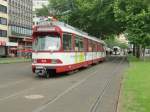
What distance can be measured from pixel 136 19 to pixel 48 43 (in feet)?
78.7

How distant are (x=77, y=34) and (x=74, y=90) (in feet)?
38.4

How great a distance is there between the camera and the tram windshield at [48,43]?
24.1m

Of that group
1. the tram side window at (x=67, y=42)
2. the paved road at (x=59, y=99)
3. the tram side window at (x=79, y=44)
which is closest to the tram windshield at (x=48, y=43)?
the tram side window at (x=67, y=42)

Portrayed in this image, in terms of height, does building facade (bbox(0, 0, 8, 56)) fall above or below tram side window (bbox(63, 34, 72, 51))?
above

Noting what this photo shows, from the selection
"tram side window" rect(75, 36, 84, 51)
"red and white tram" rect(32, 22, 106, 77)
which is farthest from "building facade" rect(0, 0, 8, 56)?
"red and white tram" rect(32, 22, 106, 77)

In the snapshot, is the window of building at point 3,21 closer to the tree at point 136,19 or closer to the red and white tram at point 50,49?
the tree at point 136,19

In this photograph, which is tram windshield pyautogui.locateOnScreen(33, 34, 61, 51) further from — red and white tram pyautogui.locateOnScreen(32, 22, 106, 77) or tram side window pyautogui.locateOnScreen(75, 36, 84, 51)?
tram side window pyautogui.locateOnScreen(75, 36, 84, 51)

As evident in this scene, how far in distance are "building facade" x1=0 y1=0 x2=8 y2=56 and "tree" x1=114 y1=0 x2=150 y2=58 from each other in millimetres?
41872

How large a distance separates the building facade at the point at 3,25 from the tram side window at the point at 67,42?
5941 cm

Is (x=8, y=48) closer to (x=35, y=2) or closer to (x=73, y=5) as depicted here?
(x=73, y=5)

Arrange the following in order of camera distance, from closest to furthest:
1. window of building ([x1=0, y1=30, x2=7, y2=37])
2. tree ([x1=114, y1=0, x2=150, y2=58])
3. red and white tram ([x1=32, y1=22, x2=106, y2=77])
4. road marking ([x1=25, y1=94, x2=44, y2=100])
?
road marking ([x1=25, y1=94, x2=44, y2=100]), red and white tram ([x1=32, y1=22, x2=106, y2=77]), tree ([x1=114, y1=0, x2=150, y2=58]), window of building ([x1=0, y1=30, x2=7, y2=37])

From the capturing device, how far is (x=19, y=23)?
96.3 m

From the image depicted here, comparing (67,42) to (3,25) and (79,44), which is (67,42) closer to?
(79,44)

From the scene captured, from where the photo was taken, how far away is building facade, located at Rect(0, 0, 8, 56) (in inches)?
3338
